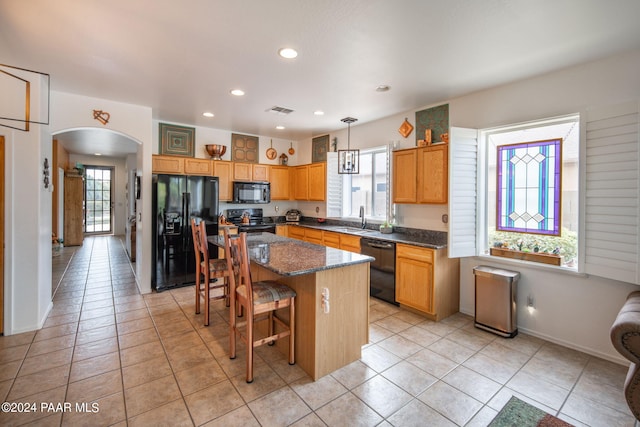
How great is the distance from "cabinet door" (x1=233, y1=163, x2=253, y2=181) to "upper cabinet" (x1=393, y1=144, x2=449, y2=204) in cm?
289

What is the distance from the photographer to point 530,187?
326cm

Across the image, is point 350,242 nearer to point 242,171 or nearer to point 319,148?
point 319,148

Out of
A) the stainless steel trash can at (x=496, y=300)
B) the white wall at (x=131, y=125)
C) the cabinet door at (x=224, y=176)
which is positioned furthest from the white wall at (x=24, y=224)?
the stainless steel trash can at (x=496, y=300)

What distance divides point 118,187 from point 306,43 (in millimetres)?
10427

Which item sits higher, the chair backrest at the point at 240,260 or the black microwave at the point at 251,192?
the black microwave at the point at 251,192

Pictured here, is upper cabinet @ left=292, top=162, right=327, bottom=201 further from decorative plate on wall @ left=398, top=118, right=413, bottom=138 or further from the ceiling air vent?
decorative plate on wall @ left=398, top=118, right=413, bottom=138

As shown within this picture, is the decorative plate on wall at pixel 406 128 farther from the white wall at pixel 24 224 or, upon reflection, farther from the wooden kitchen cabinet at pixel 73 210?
the wooden kitchen cabinet at pixel 73 210

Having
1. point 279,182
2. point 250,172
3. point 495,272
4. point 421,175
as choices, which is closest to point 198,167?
point 250,172

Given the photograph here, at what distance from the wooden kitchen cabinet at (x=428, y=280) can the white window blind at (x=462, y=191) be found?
0.24m

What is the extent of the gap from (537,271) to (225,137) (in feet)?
17.4

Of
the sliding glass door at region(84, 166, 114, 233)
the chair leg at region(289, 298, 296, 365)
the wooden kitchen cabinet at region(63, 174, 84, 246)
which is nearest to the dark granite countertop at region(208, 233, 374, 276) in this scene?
the chair leg at region(289, 298, 296, 365)

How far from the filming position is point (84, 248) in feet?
25.9

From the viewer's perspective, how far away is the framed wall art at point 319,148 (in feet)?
19.3

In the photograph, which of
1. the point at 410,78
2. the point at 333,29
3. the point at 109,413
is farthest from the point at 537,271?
the point at 109,413
